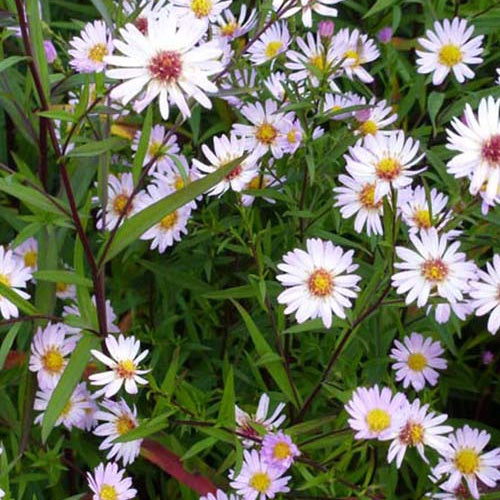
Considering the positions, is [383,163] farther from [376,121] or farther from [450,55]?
[450,55]

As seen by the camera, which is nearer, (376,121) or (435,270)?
(435,270)

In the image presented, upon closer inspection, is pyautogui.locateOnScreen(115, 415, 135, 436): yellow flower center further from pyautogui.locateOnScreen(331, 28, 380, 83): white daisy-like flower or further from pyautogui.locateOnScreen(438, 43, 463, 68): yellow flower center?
pyautogui.locateOnScreen(438, 43, 463, 68): yellow flower center

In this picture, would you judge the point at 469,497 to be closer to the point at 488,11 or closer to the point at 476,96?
the point at 476,96

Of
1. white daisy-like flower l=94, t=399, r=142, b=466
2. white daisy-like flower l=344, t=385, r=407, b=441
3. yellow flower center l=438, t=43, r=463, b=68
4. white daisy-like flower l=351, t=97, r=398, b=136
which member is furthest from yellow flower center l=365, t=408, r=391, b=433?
yellow flower center l=438, t=43, r=463, b=68

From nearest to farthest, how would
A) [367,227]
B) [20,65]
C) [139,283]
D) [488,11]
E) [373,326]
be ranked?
[367,227] → [373,326] → [139,283] → [488,11] → [20,65]

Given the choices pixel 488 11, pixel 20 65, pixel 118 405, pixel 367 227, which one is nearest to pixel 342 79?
pixel 488 11

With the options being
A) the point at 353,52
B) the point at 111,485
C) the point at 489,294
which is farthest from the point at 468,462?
the point at 353,52
